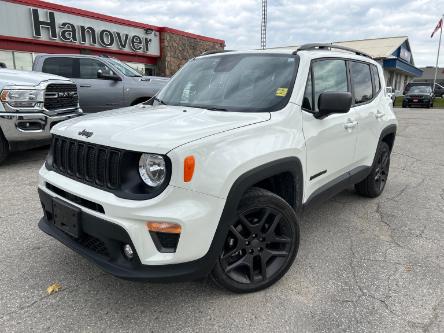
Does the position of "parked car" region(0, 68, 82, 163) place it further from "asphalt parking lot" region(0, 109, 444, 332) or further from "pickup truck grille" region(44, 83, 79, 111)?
"asphalt parking lot" region(0, 109, 444, 332)

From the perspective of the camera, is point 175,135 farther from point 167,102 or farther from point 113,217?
point 167,102

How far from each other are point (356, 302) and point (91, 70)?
7.79 metres

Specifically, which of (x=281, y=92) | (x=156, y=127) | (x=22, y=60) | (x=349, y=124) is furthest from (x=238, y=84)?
(x=22, y=60)

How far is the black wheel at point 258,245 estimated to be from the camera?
2534 millimetres

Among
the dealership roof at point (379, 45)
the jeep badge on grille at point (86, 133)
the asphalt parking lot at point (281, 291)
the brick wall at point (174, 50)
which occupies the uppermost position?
the dealership roof at point (379, 45)

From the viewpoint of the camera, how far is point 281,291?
9.03 ft

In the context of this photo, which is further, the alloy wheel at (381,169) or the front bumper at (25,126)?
the front bumper at (25,126)

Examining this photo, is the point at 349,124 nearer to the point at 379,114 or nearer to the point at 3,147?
the point at 379,114

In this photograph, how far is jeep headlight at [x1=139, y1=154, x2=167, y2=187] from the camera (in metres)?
2.17

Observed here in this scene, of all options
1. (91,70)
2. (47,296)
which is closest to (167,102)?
(47,296)

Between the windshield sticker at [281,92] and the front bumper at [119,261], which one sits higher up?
the windshield sticker at [281,92]

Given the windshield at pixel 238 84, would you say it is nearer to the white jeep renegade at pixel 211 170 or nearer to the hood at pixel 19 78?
the white jeep renegade at pixel 211 170

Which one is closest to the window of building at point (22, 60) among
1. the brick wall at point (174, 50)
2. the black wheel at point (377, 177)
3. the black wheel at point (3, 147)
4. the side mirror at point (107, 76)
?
the brick wall at point (174, 50)

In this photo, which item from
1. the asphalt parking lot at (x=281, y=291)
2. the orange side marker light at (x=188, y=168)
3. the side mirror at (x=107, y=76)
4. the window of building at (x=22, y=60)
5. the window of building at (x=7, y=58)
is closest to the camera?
the orange side marker light at (x=188, y=168)
